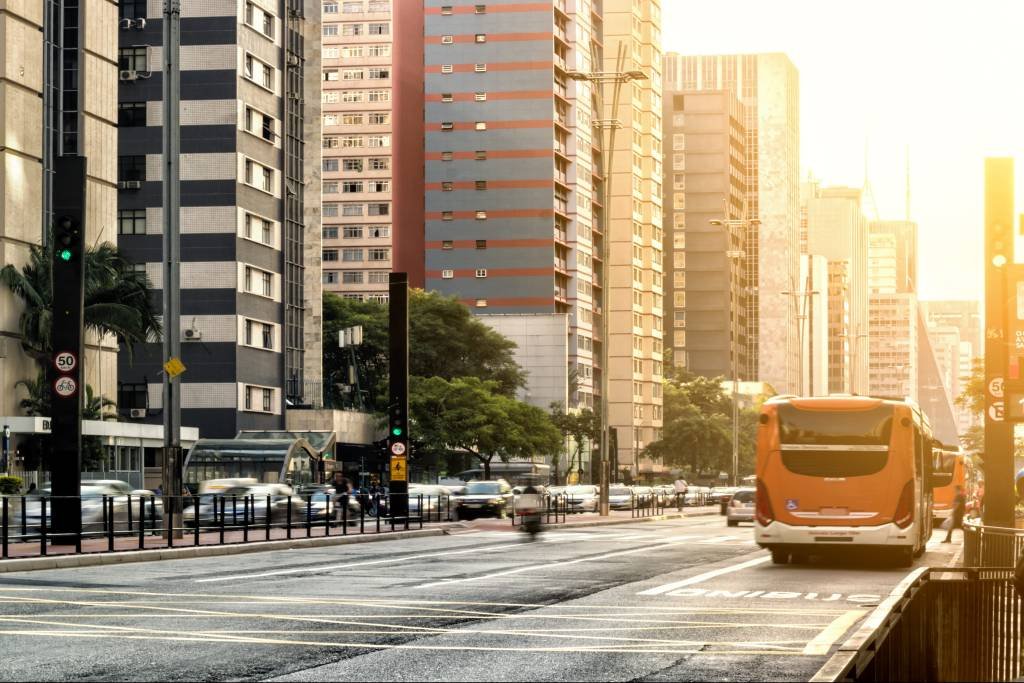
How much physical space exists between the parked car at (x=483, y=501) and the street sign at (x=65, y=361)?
1128 inches

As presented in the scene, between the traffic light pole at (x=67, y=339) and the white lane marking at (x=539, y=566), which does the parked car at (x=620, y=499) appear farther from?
the traffic light pole at (x=67, y=339)

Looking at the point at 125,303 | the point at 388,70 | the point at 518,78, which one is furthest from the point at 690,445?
the point at 125,303

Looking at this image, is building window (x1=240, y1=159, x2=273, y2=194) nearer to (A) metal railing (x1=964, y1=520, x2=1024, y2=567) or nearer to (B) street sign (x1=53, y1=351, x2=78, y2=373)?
(B) street sign (x1=53, y1=351, x2=78, y2=373)

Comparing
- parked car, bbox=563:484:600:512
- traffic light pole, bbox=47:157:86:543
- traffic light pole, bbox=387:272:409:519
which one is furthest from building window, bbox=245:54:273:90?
traffic light pole, bbox=47:157:86:543

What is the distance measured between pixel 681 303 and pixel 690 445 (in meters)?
58.3

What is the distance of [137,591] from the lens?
20.2 meters

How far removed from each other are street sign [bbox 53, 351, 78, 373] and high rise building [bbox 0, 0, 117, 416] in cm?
3280

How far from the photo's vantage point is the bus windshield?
2703cm

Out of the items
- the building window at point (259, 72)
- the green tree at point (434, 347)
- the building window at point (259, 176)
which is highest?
the building window at point (259, 72)

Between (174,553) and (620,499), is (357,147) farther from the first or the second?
(174,553)

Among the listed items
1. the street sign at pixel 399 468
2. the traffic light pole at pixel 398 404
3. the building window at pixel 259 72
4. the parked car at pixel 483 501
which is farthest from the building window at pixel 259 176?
the street sign at pixel 399 468

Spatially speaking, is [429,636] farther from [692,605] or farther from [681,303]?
[681,303]

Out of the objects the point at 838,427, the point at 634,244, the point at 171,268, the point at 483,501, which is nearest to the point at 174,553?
the point at 171,268

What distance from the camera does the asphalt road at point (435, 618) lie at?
1222 cm
